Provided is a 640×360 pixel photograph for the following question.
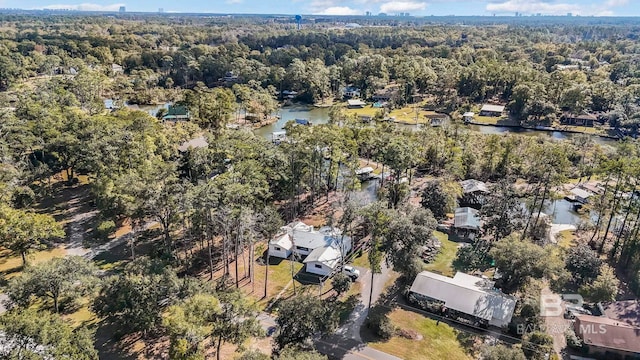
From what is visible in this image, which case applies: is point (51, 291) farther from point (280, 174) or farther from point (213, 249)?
point (280, 174)

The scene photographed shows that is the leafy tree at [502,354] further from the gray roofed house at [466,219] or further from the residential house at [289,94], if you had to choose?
the residential house at [289,94]

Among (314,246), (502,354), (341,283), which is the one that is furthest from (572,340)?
(314,246)

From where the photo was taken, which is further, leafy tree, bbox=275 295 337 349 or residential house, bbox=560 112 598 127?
residential house, bbox=560 112 598 127

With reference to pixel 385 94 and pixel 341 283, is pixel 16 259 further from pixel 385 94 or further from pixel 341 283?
pixel 385 94

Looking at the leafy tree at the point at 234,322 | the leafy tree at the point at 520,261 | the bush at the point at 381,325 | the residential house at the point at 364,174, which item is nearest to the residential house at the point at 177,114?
the residential house at the point at 364,174

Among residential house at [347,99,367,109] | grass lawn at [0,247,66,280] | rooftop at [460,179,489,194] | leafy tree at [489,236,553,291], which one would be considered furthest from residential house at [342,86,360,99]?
grass lawn at [0,247,66,280]

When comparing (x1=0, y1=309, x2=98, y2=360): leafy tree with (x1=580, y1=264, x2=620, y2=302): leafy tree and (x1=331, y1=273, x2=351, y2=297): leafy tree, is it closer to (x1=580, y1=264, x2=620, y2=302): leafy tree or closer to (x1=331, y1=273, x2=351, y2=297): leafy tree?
(x1=331, y1=273, x2=351, y2=297): leafy tree
